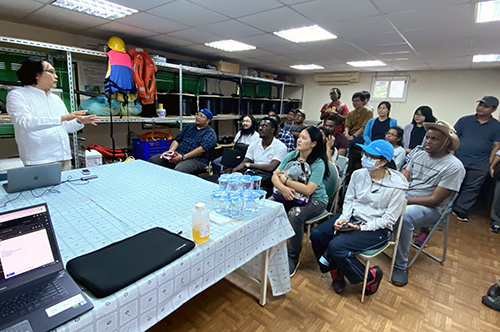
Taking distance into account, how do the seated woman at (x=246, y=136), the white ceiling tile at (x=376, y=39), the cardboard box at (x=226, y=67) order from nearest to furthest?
the white ceiling tile at (x=376, y=39)
the seated woman at (x=246, y=136)
the cardboard box at (x=226, y=67)

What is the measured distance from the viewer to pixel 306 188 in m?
2.11

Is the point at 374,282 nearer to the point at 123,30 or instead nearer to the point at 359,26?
the point at 359,26

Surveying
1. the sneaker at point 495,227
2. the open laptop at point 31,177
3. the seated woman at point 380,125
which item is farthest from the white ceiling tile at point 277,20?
the sneaker at point 495,227

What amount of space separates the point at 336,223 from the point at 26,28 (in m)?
4.45

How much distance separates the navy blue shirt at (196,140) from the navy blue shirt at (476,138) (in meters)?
3.40

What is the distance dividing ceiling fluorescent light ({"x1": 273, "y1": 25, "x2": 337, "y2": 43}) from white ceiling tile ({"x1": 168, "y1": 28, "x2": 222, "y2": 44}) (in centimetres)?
93

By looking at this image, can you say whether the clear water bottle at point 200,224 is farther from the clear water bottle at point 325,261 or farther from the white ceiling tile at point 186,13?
the white ceiling tile at point 186,13

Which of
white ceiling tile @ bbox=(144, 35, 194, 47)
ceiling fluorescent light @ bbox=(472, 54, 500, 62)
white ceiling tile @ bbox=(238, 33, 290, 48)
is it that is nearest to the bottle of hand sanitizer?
white ceiling tile @ bbox=(144, 35, 194, 47)

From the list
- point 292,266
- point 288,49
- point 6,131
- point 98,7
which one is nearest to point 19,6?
point 98,7

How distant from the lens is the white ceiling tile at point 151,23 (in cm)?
290

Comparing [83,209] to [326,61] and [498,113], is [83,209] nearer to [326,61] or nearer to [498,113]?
[326,61]

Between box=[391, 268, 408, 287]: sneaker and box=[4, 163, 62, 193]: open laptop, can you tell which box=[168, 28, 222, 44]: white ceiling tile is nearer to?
box=[4, 163, 62, 193]: open laptop

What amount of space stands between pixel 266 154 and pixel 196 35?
6.68 feet

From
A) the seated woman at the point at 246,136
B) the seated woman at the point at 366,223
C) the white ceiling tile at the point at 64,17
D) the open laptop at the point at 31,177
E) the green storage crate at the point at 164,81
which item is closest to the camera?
the open laptop at the point at 31,177
